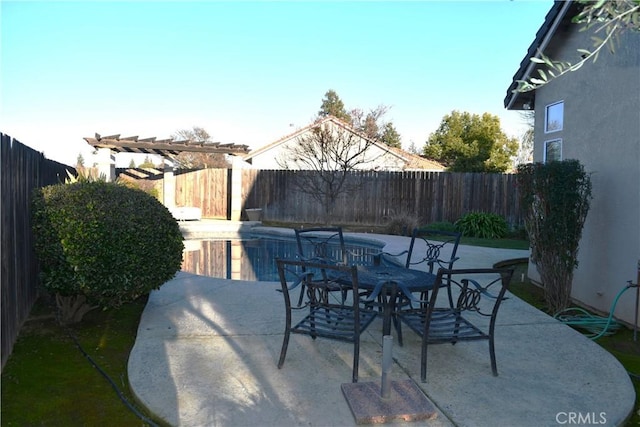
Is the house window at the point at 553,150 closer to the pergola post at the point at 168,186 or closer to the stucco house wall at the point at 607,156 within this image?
the stucco house wall at the point at 607,156

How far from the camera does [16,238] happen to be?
4.08 metres

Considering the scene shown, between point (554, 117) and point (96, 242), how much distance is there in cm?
690

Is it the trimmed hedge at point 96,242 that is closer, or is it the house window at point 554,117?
the trimmed hedge at point 96,242

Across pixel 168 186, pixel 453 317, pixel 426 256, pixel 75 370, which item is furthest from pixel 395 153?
pixel 75 370

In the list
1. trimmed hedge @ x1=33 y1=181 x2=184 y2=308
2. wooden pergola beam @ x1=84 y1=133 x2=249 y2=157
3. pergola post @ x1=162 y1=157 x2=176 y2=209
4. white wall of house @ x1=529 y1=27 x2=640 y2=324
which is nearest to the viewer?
trimmed hedge @ x1=33 y1=181 x2=184 y2=308

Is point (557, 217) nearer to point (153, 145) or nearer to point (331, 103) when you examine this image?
point (153, 145)

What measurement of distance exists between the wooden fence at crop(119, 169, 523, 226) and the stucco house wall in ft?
28.9

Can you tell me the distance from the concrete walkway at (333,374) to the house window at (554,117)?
3.37m

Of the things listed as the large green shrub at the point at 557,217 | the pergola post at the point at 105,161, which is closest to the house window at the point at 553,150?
the large green shrub at the point at 557,217

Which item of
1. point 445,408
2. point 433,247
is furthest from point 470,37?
point 445,408

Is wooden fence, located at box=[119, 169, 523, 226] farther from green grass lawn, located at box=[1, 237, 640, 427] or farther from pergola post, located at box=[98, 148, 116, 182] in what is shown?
green grass lawn, located at box=[1, 237, 640, 427]

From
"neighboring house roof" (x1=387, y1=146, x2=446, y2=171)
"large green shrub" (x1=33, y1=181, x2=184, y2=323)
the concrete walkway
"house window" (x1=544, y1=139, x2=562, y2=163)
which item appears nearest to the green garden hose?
the concrete walkway

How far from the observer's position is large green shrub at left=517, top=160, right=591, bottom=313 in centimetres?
538

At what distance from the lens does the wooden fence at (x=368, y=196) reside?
16.1 metres
